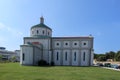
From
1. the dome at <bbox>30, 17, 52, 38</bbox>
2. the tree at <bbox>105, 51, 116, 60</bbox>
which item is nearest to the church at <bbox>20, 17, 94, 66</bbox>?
the dome at <bbox>30, 17, 52, 38</bbox>

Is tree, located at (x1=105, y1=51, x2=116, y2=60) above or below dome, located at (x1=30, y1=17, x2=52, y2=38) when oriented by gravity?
below

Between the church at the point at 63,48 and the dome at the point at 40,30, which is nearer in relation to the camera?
the church at the point at 63,48

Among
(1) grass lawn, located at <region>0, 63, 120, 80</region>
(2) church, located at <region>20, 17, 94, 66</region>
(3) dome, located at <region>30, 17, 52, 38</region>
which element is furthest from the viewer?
(3) dome, located at <region>30, 17, 52, 38</region>

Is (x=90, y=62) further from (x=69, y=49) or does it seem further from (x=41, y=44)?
(x=41, y=44)

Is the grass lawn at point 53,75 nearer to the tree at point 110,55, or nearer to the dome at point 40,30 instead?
the dome at point 40,30

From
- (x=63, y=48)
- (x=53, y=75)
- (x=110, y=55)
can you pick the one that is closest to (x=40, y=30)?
(x=63, y=48)

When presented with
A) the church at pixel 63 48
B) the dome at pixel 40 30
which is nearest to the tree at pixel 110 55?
the church at pixel 63 48

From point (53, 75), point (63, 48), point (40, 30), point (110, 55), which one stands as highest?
point (40, 30)

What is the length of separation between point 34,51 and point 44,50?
29.5ft

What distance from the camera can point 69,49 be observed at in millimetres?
61531

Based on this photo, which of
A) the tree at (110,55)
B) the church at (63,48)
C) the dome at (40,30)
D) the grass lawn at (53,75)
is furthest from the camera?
the tree at (110,55)

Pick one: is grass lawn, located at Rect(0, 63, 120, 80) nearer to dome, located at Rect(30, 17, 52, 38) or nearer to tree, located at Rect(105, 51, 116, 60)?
dome, located at Rect(30, 17, 52, 38)

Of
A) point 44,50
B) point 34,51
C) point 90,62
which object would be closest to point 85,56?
point 90,62

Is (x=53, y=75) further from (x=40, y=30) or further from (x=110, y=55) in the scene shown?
(x=110, y=55)
